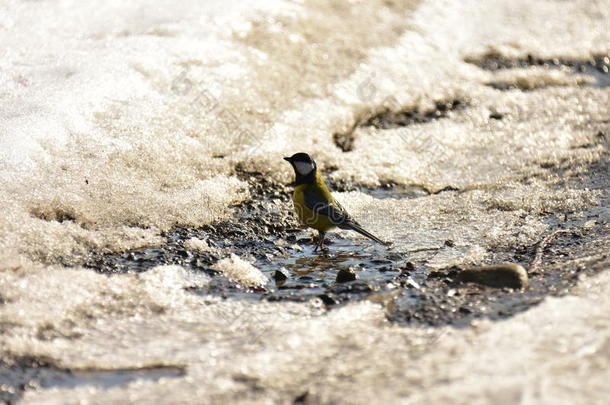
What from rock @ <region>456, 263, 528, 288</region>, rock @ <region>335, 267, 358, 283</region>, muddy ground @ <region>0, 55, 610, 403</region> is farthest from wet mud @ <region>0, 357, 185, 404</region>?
rock @ <region>456, 263, 528, 288</region>

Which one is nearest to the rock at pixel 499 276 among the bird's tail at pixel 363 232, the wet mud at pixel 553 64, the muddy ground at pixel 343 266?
the muddy ground at pixel 343 266

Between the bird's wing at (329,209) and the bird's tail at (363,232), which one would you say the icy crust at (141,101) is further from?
the bird's tail at (363,232)

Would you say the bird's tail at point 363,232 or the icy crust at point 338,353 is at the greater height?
the icy crust at point 338,353

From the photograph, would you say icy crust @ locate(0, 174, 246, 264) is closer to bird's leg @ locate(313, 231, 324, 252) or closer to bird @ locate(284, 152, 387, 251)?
bird @ locate(284, 152, 387, 251)

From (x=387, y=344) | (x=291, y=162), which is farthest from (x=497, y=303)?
(x=291, y=162)

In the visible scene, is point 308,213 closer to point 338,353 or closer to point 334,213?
point 334,213
